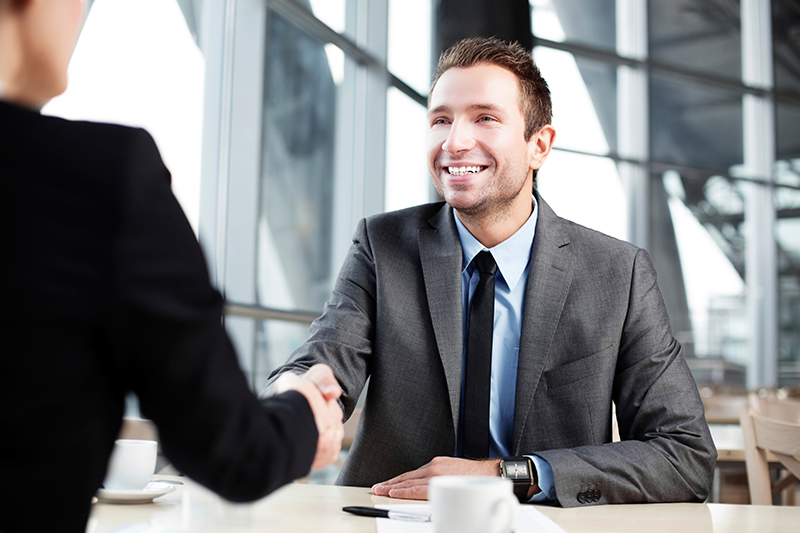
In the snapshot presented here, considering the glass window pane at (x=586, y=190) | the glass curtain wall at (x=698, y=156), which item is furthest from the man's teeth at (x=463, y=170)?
the glass curtain wall at (x=698, y=156)

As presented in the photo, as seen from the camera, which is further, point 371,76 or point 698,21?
point 698,21

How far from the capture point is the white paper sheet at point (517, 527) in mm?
913

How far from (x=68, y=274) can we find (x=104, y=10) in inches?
101

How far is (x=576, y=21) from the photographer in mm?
6742

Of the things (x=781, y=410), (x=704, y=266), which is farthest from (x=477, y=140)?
(x=704, y=266)

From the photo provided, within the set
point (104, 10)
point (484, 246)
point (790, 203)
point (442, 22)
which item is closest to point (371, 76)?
point (442, 22)

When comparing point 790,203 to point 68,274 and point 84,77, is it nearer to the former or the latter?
point 84,77

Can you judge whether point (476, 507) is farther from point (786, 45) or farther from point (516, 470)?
point (786, 45)

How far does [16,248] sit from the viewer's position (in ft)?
1.59

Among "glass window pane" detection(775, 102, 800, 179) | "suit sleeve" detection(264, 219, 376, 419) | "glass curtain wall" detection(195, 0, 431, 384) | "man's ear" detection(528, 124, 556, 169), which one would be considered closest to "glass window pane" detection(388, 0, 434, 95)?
"glass curtain wall" detection(195, 0, 431, 384)

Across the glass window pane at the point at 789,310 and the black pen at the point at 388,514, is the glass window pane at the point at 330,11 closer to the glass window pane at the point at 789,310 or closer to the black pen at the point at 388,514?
the black pen at the point at 388,514

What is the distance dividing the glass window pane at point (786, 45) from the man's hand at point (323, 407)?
8.11m

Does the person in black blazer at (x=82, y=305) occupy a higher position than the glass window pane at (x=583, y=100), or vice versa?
the glass window pane at (x=583, y=100)

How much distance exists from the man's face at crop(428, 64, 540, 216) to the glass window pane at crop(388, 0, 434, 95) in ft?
10.4
